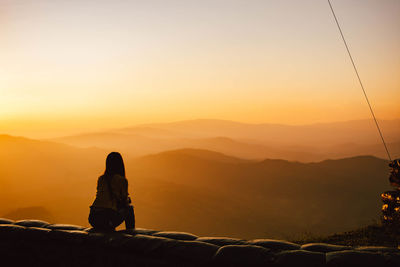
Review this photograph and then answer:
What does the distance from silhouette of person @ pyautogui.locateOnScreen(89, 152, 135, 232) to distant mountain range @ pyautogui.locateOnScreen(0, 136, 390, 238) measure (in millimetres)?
60964

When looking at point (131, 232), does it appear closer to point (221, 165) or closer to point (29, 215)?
point (29, 215)

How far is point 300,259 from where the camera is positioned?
2.51 meters

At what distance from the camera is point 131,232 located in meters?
3.44

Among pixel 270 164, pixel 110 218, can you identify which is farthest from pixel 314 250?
pixel 270 164

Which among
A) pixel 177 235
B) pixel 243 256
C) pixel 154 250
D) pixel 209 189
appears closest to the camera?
pixel 243 256

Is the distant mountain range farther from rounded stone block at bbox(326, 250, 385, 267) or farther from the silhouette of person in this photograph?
rounded stone block at bbox(326, 250, 385, 267)

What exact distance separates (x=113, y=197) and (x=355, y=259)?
274cm

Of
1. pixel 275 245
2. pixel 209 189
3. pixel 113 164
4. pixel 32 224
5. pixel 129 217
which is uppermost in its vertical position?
pixel 113 164

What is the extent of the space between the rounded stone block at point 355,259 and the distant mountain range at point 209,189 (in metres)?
62.1

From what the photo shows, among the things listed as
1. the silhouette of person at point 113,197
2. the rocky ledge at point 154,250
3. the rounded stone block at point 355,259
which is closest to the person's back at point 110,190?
the silhouette of person at point 113,197

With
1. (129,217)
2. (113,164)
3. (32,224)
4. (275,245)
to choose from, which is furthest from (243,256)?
(32,224)

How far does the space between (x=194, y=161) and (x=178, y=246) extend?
→ 462 ft

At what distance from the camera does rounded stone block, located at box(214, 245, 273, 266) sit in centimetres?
260

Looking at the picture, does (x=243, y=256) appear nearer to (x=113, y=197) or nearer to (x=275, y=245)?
(x=275, y=245)
